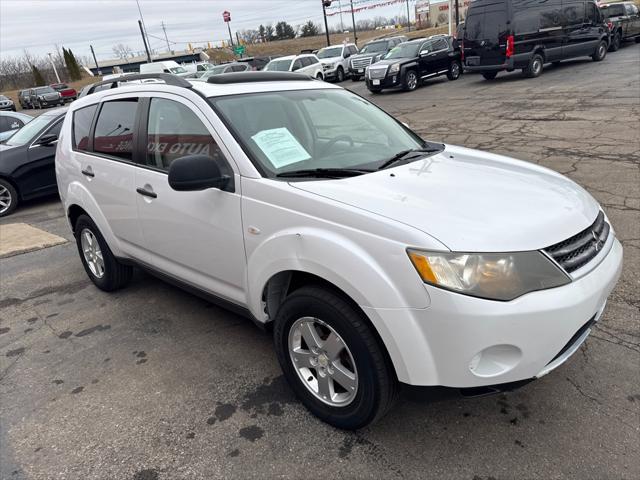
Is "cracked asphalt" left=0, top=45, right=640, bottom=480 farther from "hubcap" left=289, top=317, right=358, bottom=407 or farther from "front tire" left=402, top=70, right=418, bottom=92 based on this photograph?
"front tire" left=402, top=70, right=418, bottom=92

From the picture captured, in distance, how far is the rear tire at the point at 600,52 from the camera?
18.0m

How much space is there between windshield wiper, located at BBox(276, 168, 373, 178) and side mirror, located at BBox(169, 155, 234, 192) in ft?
1.22

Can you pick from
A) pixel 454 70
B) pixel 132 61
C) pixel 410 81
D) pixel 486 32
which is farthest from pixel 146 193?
pixel 132 61

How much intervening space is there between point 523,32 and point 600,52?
208 inches

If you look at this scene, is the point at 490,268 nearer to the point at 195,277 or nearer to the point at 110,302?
the point at 195,277

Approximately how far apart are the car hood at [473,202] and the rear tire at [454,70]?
707 inches

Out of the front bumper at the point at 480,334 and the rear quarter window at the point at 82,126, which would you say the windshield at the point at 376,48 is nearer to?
the rear quarter window at the point at 82,126

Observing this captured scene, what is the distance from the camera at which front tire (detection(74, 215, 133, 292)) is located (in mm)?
4340

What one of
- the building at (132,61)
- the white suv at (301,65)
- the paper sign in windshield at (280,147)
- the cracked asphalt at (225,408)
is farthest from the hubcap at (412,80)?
the building at (132,61)

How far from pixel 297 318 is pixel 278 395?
64cm

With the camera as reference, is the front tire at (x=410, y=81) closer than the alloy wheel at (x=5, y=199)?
No

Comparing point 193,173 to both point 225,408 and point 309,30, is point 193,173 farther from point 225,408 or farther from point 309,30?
point 309,30

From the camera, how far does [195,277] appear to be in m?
3.33

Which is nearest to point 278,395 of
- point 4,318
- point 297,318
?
point 297,318
